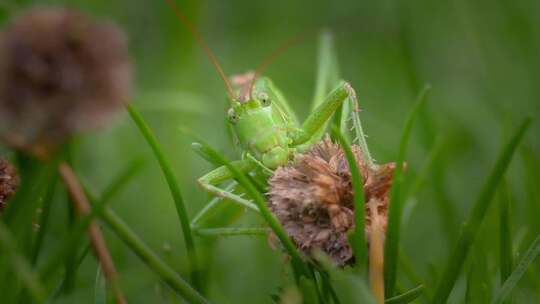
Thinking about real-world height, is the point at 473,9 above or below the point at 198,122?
above

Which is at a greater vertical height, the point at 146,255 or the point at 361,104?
the point at 146,255

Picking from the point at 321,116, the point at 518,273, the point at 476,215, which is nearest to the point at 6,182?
the point at 476,215

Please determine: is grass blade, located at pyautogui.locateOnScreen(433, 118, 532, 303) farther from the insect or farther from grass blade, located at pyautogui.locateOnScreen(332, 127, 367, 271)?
the insect

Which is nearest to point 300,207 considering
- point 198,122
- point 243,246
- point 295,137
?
point 295,137

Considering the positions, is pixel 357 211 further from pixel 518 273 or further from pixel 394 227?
pixel 518 273

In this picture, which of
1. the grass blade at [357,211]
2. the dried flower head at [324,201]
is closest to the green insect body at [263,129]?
the dried flower head at [324,201]

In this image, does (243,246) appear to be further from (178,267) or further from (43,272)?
(43,272)

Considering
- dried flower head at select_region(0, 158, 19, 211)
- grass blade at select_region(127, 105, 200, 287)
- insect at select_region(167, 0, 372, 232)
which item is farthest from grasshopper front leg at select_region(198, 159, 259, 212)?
dried flower head at select_region(0, 158, 19, 211)
